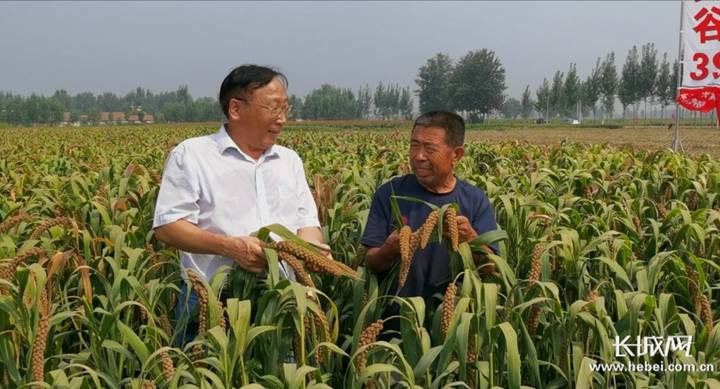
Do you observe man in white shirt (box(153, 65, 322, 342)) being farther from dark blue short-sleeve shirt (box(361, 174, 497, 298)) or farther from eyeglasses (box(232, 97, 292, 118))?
dark blue short-sleeve shirt (box(361, 174, 497, 298))

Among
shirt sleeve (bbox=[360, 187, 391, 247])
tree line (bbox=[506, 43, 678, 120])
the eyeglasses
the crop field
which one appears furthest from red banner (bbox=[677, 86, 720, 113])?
tree line (bbox=[506, 43, 678, 120])

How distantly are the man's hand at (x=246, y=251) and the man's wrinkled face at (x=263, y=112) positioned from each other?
1.40 feet

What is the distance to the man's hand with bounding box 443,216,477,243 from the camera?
2.15m

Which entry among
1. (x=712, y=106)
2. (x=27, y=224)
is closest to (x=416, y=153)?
(x=27, y=224)

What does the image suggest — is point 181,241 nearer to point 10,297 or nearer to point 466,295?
point 10,297

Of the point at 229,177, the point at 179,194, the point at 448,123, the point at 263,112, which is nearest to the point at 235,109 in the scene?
the point at 263,112

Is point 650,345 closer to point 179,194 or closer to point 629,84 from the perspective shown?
point 179,194

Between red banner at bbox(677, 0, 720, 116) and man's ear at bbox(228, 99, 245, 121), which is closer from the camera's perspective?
man's ear at bbox(228, 99, 245, 121)

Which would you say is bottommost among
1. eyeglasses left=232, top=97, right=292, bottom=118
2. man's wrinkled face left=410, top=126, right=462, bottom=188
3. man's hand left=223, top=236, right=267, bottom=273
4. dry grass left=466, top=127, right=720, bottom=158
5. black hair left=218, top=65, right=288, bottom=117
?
dry grass left=466, top=127, right=720, bottom=158

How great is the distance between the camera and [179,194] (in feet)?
7.23

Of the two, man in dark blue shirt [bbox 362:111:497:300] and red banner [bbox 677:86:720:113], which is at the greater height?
red banner [bbox 677:86:720:113]

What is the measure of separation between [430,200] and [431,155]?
18 cm

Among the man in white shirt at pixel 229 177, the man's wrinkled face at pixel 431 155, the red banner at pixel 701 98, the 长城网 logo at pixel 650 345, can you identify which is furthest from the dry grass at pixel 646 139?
the man in white shirt at pixel 229 177

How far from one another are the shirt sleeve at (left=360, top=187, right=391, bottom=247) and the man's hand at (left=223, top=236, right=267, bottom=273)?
0.47 meters
